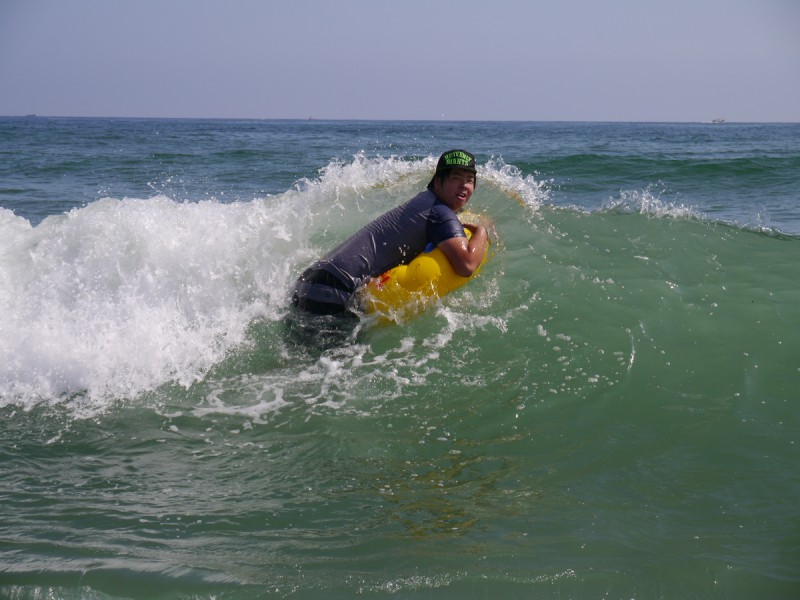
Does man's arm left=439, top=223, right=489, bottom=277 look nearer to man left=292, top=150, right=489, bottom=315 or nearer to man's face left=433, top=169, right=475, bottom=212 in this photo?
man left=292, top=150, right=489, bottom=315

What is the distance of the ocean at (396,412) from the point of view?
2.83 meters

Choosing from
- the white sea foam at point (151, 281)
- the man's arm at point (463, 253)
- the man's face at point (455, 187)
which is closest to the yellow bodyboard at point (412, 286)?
the man's arm at point (463, 253)

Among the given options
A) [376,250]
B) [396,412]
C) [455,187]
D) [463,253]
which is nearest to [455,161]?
[455,187]

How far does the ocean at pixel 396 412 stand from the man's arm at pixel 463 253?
1.36 feet

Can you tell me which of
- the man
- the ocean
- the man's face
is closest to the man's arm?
the man

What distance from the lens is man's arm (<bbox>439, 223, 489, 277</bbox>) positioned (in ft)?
16.6

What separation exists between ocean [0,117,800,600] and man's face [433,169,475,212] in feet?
2.44

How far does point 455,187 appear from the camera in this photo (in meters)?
5.19

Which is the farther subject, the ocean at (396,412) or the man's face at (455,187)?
the man's face at (455,187)

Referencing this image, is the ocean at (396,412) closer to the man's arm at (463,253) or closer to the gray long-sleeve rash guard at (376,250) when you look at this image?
the gray long-sleeve rash guard at (376,250)

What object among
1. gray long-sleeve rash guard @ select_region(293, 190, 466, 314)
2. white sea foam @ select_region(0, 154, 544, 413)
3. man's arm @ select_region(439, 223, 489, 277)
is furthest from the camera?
gray long-sleeve rash guard @ select_region(293, 190, 466, 314)

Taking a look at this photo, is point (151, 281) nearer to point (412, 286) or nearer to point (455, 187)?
point (412, 286)

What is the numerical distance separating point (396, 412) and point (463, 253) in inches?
50.4

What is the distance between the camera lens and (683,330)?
533cm
